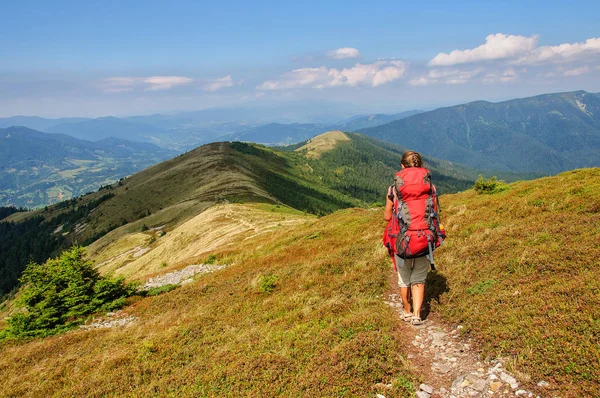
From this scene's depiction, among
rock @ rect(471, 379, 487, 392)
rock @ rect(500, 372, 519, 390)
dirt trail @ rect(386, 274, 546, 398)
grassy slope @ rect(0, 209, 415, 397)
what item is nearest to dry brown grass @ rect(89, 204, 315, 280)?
grassy slope @ rect(0, 209, 415, 397)

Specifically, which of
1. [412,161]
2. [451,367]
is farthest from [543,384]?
[412,161]

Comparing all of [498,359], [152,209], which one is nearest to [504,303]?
[498,359]

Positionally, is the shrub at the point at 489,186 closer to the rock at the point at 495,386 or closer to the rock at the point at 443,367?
the rock at the point at 443,367

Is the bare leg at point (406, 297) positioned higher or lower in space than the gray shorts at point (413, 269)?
lower

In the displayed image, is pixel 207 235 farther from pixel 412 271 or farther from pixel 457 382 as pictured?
pixel 457 382

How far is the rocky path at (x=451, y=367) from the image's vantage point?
20.9 ft

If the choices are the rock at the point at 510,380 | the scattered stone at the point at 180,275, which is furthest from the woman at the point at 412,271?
the scattered stone at the point at 180,275

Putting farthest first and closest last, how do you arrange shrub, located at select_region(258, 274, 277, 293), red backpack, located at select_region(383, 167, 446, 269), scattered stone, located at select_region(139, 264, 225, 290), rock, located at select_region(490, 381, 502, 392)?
scattered stone, located at select_region(139, 264, 225, 290)
shrub, located at select_region(258, 274, 277, 293)
red backpack, located at select_region(383, 167, 446, 269)
rock, located at select_region(490, 381, 502, 392)

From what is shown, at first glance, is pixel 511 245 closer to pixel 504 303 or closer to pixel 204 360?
pixel 504 303

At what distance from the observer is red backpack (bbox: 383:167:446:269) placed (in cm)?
839

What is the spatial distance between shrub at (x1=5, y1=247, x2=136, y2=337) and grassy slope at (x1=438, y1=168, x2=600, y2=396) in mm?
17343

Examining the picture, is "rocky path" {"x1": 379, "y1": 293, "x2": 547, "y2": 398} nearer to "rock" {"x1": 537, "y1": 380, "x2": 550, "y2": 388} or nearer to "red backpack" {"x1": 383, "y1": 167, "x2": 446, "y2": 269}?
"rock" {"x1": 537, "y1": 380, "x2": 550, "y2": 388}

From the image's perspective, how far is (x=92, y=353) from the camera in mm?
11523

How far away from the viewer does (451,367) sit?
734 centimetres
